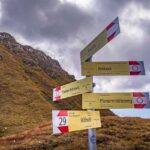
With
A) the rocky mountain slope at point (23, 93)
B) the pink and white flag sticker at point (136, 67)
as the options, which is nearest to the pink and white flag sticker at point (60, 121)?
the pink and white flag sticker at point (136, 67)

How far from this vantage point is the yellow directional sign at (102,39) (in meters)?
11.7

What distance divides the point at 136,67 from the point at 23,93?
8210cm

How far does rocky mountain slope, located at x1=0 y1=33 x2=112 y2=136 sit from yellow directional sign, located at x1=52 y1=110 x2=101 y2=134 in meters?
45.1

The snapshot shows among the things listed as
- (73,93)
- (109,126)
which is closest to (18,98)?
(109,126)

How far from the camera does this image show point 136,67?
12.4 meters

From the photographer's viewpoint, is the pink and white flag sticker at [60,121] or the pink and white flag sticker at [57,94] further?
the pink and white flag sticker at [57,94]

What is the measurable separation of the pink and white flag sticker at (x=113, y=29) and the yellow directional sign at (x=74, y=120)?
262 centimetres

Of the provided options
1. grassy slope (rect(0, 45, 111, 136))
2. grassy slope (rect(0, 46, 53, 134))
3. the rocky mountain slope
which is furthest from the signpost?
grassy slope (rect(0, 46, 53, 134))

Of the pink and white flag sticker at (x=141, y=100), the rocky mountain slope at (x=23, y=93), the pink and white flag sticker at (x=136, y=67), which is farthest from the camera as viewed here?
the rocky mountain slope at (x=23, y=93)

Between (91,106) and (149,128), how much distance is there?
15.4 meters

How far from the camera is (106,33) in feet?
39.7

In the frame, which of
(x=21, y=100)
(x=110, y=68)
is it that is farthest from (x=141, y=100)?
(x=21, y=100)

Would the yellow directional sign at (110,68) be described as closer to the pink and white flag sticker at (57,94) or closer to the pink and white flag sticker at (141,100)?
the pink and white flag sticker at (141,100)

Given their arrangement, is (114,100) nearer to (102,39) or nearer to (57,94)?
(102,39)
